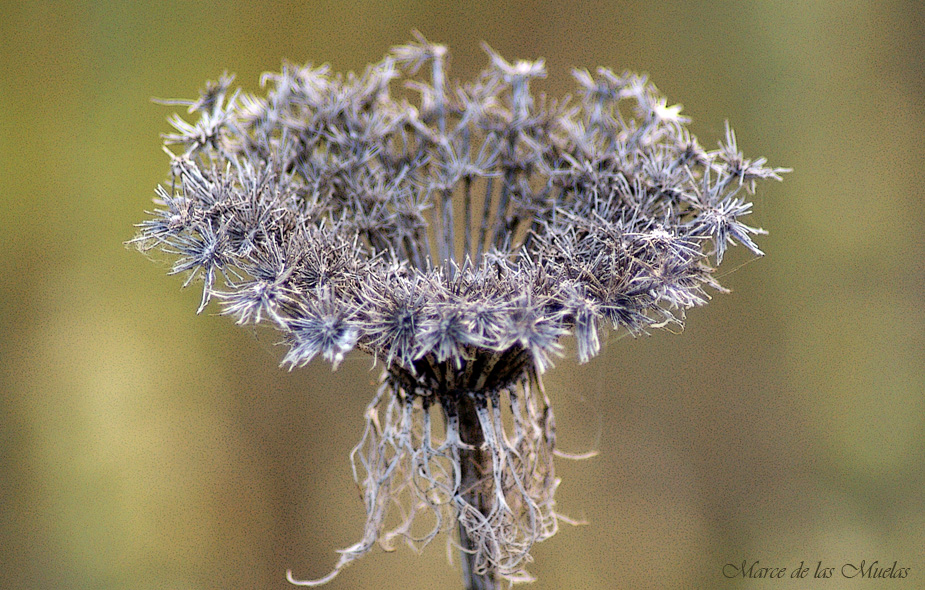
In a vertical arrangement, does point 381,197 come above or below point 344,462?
above

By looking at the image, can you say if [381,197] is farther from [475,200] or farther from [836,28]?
[836,28]

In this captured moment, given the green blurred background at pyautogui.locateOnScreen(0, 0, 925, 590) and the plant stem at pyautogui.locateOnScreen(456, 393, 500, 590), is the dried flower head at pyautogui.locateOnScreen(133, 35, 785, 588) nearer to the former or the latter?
the plant stem at pyautogui.locateOnScreen(456, 393, 500, 590)

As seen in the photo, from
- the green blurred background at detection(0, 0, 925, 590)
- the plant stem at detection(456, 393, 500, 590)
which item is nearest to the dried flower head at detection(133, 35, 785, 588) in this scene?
the plant stem at detection(456, 393, 500, 590)

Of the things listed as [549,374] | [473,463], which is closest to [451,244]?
[473,463]

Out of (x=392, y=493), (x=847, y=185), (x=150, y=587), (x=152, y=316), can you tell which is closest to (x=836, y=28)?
(x=847, y=185)

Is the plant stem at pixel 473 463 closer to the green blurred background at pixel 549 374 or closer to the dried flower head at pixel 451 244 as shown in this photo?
the dried flower head at pixel 451 244

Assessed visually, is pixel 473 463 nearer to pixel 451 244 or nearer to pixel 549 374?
pixel 451 244
